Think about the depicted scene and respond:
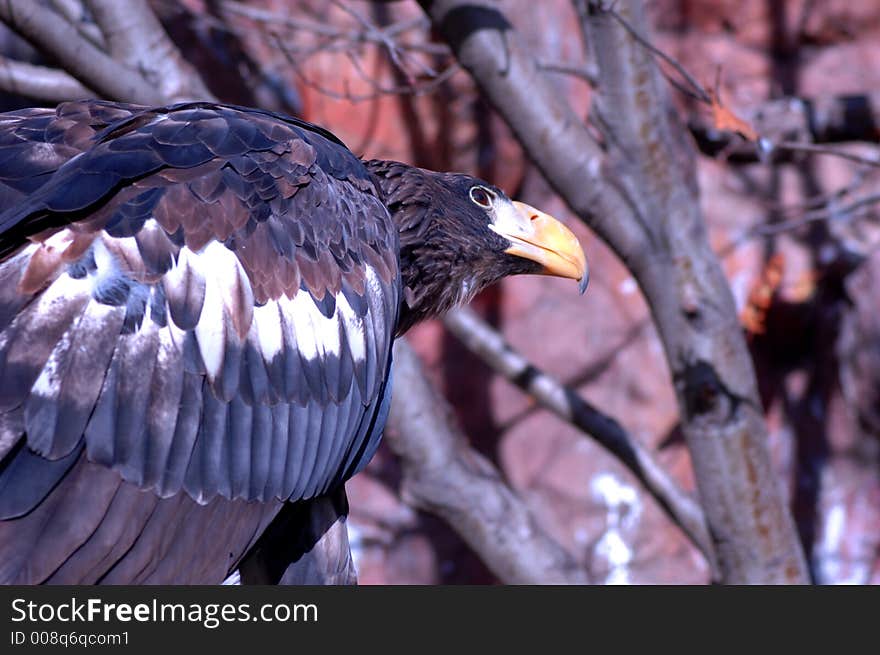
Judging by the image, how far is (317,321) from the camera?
2840 millimetres

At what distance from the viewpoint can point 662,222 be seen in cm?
382

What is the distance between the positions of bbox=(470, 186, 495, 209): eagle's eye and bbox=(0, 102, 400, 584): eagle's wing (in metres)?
0.55

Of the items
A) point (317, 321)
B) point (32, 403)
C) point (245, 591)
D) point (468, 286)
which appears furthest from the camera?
point (468, 286)

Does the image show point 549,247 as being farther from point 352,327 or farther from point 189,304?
point 189,304

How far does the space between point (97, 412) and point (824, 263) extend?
4.79m

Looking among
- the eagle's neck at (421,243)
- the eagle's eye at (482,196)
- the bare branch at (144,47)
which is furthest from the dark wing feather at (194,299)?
the bare branch at (144,47)

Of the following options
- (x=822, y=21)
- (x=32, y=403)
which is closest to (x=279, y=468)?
(x=32, y=403)

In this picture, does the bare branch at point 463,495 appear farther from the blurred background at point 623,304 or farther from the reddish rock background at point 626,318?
the reddish rock background at point 626,318

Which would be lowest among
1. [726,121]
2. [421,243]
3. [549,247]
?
[549,247]

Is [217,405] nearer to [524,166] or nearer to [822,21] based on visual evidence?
[524,166]

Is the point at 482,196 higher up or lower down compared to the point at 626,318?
higher up

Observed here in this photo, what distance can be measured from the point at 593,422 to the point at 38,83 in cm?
249

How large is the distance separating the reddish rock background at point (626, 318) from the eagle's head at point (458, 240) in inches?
107

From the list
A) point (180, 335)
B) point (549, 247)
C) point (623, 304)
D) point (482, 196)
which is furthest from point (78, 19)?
point (623, 304)
